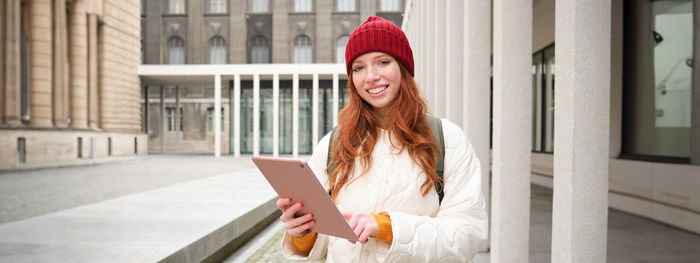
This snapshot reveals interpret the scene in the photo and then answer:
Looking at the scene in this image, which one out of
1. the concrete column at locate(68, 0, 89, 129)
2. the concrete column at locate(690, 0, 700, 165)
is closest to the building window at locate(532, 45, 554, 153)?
the concrete column at locate(690, 0, 700, 165)

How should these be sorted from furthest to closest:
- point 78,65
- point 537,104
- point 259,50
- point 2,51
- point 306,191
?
point 259,50 → point 78,65 → point 2,51 → point 537,104 → point 306,191

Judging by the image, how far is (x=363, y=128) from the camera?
5.39 ft

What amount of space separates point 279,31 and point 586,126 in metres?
35.1

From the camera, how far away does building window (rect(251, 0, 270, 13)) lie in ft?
119

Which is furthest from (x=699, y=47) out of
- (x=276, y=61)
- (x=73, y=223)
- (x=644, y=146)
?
(x=276, y=61)

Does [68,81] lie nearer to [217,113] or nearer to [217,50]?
[217,113]

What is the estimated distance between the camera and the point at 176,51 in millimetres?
36938

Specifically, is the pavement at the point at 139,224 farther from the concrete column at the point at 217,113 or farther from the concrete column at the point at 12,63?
the concrete column at the point at 217,113

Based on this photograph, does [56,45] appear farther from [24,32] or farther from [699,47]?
[699,47]

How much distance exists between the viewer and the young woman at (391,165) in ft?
4.94

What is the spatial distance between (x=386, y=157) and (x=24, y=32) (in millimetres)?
22964

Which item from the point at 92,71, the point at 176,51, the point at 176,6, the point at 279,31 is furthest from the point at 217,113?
the point at 176,6

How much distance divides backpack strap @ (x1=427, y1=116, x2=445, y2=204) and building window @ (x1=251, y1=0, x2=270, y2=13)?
36907mm

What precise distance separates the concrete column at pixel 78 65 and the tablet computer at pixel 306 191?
79.4 ft
